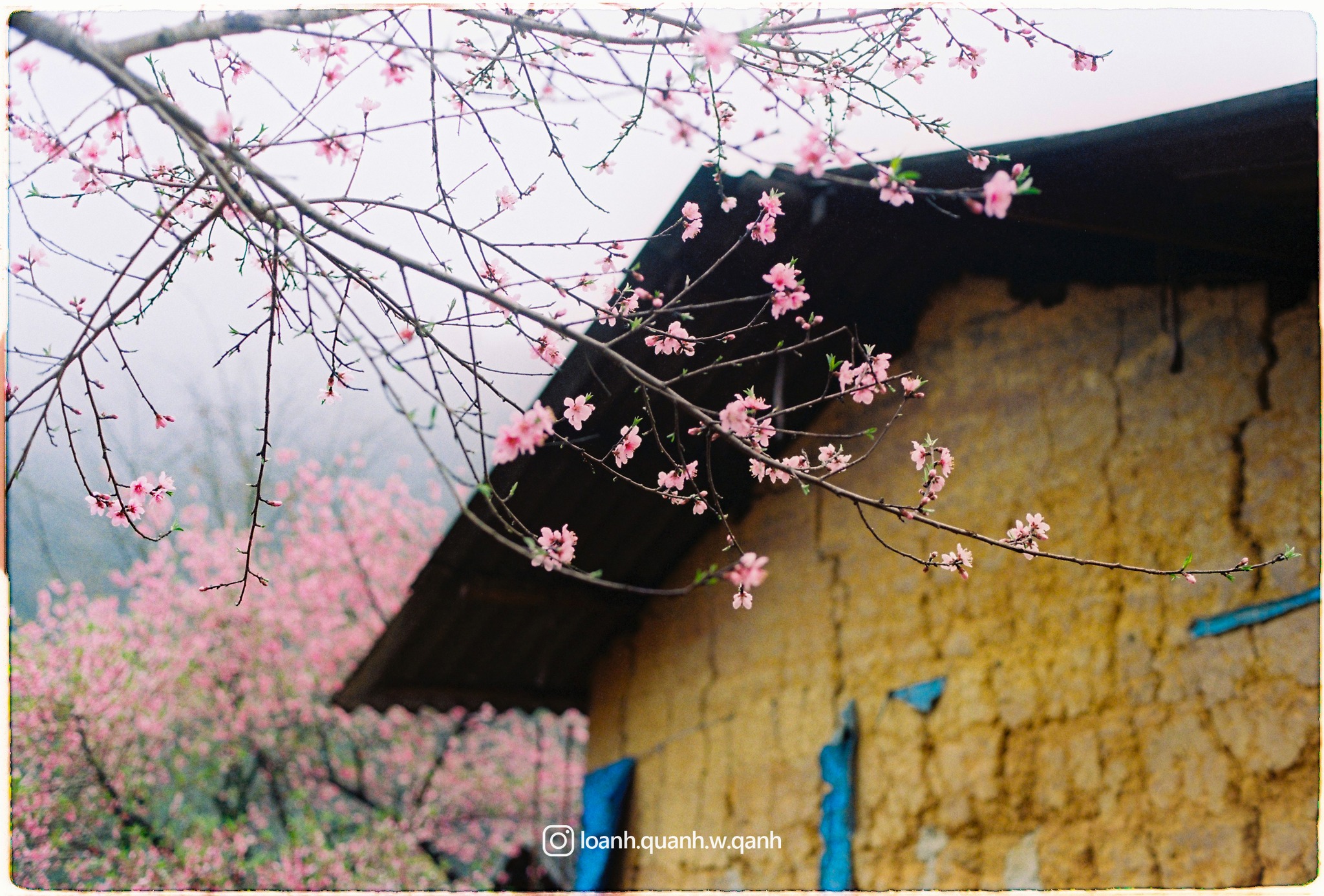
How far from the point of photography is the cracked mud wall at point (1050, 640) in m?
1.89

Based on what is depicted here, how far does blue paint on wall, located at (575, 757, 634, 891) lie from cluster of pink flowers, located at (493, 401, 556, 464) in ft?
7.13

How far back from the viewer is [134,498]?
1517mm

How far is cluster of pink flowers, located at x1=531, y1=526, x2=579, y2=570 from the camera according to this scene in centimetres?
113

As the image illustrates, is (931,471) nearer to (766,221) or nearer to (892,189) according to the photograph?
(892,189)

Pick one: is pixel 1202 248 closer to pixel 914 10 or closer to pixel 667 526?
pixel 914 10

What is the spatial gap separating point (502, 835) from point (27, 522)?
9.36 ft

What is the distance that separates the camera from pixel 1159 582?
2.08 metres

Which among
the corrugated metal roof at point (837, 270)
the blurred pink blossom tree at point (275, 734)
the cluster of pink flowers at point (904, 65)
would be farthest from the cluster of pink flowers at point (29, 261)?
the blurred pink blossom tree at point (275, 734)

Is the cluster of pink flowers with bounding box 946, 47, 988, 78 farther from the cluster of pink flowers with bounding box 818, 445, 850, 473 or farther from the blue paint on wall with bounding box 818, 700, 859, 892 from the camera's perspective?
the blue paint on wall with bounding box 818, 700, 859, 892

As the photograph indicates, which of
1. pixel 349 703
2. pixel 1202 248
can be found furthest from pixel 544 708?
pixel 1202 248

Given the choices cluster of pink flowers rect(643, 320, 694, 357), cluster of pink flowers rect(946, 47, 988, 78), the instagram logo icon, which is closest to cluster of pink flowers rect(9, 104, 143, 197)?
cluster of pink flowers rect(643, 320, 694, 357)

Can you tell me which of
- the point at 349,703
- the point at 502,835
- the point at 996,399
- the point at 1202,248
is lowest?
the point at 502,835

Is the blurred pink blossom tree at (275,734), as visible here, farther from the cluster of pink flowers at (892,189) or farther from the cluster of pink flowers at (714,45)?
the cluster of pink flowers at (892,189)

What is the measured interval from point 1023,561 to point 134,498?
1944 mm
